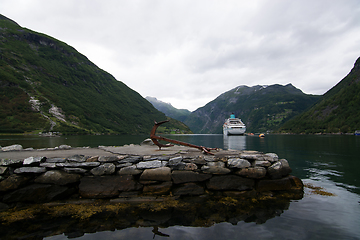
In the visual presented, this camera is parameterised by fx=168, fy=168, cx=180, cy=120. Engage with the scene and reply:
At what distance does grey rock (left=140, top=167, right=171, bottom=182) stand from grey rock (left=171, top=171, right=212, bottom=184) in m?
0.23

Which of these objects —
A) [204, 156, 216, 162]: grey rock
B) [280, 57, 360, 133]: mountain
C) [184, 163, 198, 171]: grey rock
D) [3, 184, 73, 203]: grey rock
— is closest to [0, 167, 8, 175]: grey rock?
[3, 184, 73, 203]: grey rock

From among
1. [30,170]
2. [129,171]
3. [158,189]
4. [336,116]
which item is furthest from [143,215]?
[336,116]

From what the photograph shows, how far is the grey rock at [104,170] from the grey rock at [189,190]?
254 cm

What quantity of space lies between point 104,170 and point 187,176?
3176 mm

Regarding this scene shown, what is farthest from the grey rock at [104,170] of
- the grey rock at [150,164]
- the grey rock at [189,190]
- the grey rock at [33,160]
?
the grey rock at [189,190]

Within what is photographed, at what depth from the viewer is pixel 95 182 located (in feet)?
20.4

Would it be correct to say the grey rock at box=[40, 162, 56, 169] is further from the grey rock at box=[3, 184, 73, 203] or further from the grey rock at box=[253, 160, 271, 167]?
the grey rock at box=[253, 160, 271, 167]

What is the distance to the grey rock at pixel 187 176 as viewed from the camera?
653 cm

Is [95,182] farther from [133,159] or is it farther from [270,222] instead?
[270,222]

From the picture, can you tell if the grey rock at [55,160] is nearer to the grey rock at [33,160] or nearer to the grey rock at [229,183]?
the grey rock at [33,160]

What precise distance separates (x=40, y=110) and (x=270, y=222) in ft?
539

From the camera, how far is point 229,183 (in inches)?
263

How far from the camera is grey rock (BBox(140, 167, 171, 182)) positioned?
252 inches

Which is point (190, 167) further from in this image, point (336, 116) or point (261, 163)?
point (336, 116)
